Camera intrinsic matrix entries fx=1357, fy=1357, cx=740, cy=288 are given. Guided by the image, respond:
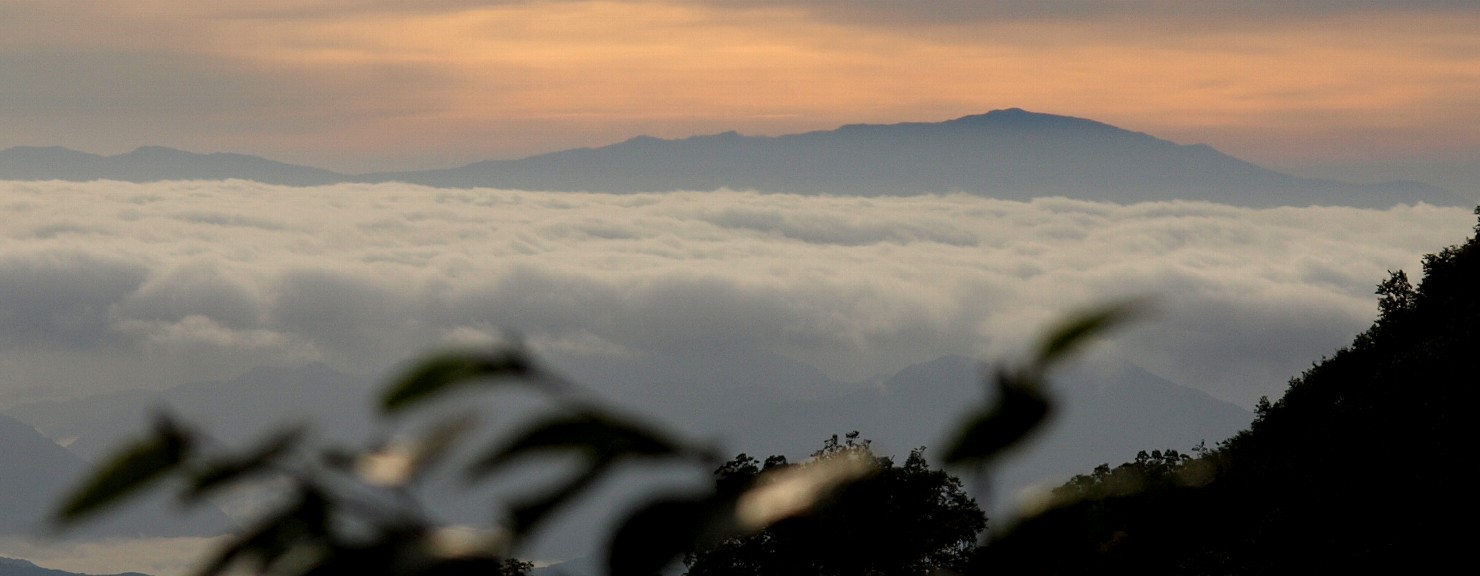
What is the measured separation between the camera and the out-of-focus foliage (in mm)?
1839

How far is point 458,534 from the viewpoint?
2.00 metres

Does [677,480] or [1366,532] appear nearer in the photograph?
[677,480]

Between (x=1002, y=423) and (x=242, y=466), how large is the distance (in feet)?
3.51

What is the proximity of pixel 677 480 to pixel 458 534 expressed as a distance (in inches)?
14.0

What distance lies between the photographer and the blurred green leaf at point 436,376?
6.15ft

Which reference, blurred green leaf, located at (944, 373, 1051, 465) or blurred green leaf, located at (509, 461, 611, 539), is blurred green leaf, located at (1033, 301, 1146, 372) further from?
blurred green leaf, located at (509, 461, 611, 539)

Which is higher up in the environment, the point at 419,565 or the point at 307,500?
the point at 307,500

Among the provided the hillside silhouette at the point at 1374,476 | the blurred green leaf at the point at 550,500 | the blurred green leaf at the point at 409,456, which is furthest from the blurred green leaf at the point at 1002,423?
the hillside silhouette at the point at 1374,476

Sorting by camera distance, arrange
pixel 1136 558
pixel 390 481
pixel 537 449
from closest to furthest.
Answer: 1. pixel 537 449
2. pixel 390 481
3. pixel 1136 558

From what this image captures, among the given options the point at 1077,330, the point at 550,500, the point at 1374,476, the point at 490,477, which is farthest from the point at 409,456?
the point at 1374,476

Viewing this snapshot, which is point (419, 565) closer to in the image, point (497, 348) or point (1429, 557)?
point (497, 348)

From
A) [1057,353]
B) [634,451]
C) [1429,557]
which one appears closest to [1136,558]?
[1057,353]

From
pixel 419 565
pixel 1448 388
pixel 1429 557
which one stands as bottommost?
pixel 419 565

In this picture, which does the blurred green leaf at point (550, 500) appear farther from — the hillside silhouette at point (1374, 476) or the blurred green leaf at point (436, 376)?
the hillside silhouette at point (1374, 476)
